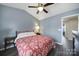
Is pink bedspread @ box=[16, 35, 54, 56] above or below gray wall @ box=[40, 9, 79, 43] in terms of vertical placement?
below

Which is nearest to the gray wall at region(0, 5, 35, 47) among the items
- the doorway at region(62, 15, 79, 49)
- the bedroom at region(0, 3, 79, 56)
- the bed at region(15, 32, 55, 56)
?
the bedroom at region(0, 3, 79, 56)

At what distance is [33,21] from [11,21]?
340 millimetres

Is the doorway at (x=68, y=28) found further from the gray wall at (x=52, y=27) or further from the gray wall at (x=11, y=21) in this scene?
the gray wall at (x=11, y=21)

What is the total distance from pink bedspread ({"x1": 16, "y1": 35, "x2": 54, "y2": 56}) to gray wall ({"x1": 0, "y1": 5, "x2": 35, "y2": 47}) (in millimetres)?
174

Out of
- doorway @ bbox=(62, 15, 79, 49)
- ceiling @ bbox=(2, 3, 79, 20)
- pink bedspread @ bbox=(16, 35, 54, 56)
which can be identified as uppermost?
ceiling @ bbox=(2, 3, 79, 20)

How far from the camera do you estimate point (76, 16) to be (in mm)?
1758

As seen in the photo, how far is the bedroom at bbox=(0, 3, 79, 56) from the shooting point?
1.76 m

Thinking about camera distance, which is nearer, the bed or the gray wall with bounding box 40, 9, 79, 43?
the bed

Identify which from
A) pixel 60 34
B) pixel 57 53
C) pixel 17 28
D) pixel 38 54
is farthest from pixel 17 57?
pixel 60 34

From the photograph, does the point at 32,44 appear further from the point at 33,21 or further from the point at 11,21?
the point at 11,21

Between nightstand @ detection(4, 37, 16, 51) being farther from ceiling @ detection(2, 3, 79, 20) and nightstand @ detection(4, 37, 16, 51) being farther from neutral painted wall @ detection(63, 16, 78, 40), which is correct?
neutral painted wall @ detection(63, 16, 78, 40)

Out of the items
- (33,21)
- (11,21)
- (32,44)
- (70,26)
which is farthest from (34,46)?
(70,26)

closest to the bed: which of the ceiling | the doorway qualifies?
the doorway

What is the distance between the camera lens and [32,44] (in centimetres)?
173
